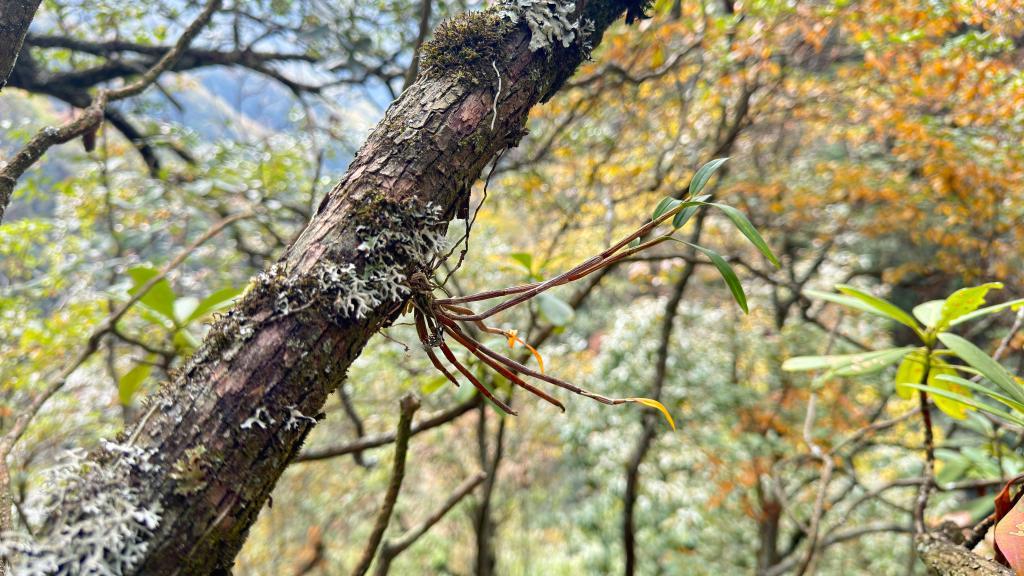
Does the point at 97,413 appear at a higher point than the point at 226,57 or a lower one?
lower

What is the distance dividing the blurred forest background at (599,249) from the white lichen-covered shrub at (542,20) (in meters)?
0.21

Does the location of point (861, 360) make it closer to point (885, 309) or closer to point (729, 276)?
point (885, 309)

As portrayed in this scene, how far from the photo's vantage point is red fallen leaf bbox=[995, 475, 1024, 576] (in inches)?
17.8

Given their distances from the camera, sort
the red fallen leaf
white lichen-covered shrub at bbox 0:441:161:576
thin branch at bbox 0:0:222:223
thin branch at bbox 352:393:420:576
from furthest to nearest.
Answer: thin branch at bbox 352:393:420:576, thin branch at bbox 0:0:222:223, the red fallen leaf, white lichen-covered shrub at bbox 0:441:161:576

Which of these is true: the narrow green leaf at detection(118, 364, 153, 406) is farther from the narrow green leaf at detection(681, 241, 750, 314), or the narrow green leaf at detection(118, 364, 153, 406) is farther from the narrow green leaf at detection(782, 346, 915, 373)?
the narrow green leaf at detection(782, 346, 915, 373)

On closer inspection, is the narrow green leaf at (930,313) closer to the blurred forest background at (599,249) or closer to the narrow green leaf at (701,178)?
the blurred forest background at (599,249)

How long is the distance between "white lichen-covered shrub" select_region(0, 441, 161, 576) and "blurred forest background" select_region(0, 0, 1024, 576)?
21 millimetres

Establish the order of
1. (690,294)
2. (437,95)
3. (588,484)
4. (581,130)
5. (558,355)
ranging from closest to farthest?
(437,95), (581,130), (558,355), (588,484), (690,294)

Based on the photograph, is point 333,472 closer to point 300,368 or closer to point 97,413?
point 97,413

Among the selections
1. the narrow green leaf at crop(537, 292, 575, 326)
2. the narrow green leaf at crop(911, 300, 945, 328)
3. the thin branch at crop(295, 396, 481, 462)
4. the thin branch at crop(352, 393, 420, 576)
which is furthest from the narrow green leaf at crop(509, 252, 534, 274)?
the narrow green leaf at crop(911, 300, 945, 328)

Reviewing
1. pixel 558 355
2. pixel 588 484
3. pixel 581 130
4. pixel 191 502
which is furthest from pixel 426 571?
pixel 191 502

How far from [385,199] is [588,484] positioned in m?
3.88

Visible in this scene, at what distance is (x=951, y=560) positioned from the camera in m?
0.53

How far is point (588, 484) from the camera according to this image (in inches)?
154
